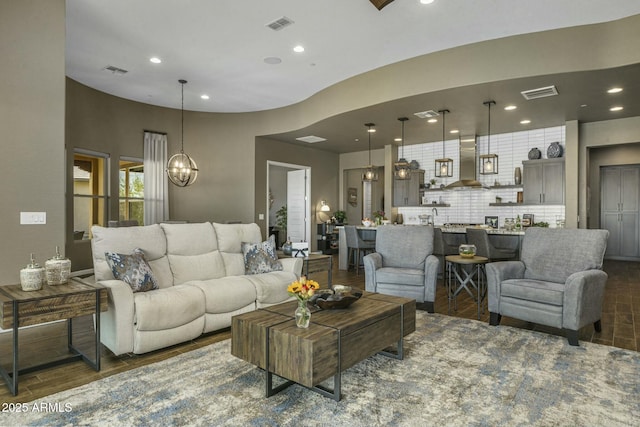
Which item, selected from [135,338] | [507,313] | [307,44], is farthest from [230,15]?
[507,313]

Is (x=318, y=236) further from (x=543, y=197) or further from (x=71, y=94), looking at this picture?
(x=71, y=94)

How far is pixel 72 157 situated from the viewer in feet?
21.1

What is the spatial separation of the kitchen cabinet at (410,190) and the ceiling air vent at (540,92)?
3.66 metres

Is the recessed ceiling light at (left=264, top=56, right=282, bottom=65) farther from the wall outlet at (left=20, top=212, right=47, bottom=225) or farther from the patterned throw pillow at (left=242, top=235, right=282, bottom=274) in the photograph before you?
the wall outlet at (left=20, top=212, right=47, bottom=225)

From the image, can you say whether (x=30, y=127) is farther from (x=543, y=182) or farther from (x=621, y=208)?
(x=621, y=208)

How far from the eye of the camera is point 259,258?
172 inches

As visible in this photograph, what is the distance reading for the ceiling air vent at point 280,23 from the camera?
14.2 feet

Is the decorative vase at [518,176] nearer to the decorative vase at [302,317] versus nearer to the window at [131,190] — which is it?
the decorative vase at [302,317]

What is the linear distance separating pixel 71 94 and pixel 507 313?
7137 mm

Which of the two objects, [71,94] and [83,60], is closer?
[83,60]

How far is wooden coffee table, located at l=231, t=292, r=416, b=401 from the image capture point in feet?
7.16

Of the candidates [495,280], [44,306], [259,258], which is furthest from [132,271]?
[495,280]

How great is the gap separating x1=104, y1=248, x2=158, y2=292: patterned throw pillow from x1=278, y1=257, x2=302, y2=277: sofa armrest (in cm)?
150

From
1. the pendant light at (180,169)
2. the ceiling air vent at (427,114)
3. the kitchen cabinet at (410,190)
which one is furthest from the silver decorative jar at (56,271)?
the kitchen cabinet at (410,190)
